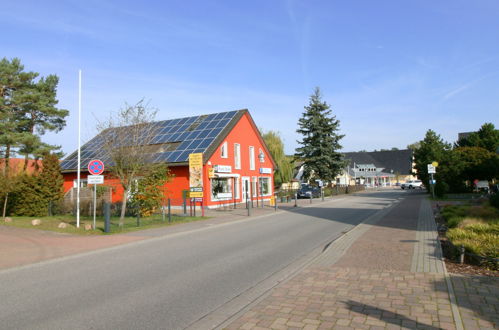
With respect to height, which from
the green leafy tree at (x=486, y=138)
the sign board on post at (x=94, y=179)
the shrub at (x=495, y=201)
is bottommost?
the shrub at (x=495, y=201)

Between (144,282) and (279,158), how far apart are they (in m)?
44.0

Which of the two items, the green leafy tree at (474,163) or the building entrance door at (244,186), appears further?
the green leafy tree at (474,163)

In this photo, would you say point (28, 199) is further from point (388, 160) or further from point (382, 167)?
point (388, 160)

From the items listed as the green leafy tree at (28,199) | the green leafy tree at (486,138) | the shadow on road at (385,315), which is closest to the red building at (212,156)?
the green leafy tree at (28,199)

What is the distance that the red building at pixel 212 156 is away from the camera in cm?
2603

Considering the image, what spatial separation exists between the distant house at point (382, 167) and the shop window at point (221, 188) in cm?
6683

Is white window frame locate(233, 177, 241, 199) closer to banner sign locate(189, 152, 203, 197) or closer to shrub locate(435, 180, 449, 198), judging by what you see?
banner sign locate(189, 152, 203, 197)

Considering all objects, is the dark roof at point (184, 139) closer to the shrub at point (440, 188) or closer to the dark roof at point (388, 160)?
the shrub at point (440, 188)

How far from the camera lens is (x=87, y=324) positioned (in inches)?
190

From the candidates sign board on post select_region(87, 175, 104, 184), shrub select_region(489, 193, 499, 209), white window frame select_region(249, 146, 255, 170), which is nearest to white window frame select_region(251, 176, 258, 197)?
white window frame select_region(249, 146, 255, 170)

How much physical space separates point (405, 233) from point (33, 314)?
10.2 m

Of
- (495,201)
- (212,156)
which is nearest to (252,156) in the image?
(212,156)

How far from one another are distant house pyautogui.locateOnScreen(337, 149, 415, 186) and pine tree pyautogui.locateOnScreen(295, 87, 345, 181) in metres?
44.3

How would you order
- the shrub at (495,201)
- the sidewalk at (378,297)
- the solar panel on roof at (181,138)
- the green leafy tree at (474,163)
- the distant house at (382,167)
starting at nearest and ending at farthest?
the sidewalk at (378,297) → the shrub at (495,201) → the solar panel on roof at (181,138) → the green leafy tree at (474,163) → the distant house at (382,167)
